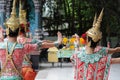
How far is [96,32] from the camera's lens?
4.85 m

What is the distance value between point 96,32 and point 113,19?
13671mm

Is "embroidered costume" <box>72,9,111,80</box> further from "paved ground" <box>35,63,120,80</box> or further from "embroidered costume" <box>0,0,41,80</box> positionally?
"paved ground" <box>35,63,120,80</box>

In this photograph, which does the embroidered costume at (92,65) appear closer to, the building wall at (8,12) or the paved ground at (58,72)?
the paved ground at (58,72)

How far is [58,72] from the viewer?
1349 cm

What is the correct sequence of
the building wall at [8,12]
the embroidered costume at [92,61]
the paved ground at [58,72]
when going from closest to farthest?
the embroidered costume at [92,61], the paved ground at [58,72], the building wall at [8,12]

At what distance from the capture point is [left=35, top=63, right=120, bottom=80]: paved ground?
39.3ft

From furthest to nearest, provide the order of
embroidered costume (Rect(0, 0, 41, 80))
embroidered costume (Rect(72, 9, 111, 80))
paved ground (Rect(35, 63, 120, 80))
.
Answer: paved ground (Rect(35, 63, 120, 80)), embroidered costume (Rect(0, 0, 41, 80)), embroidered costume (Rect(72, 9, 111, 80))

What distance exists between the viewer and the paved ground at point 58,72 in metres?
12.0

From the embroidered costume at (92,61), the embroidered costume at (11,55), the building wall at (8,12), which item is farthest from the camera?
the building wall at (8,12)

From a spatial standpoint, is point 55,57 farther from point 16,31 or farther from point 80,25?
point 16,31

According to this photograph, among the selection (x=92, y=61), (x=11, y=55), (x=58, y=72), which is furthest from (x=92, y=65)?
(x=58, y=72)

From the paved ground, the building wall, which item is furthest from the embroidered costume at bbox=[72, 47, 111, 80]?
the building wall

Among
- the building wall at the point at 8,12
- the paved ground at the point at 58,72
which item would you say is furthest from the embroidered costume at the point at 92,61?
the building wall at the point at 8,12

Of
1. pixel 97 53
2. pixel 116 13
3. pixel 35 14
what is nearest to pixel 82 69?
pixel 97 53
